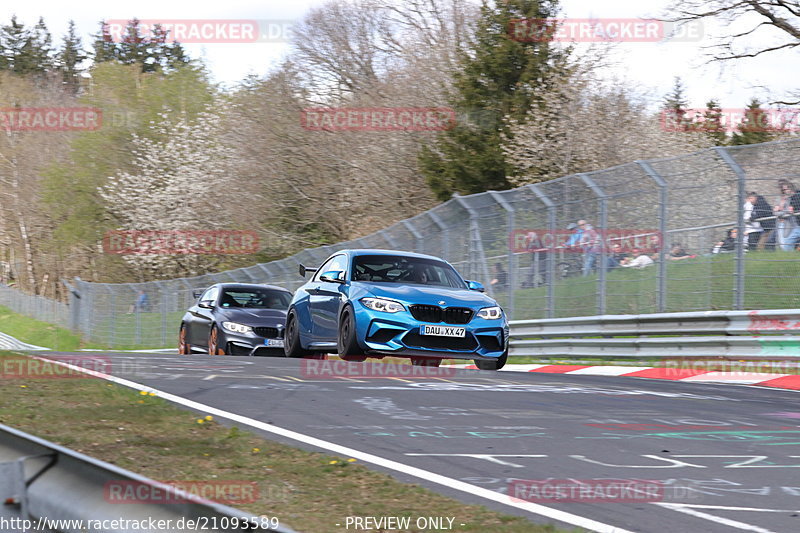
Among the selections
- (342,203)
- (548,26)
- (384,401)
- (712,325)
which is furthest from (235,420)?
(342,203)

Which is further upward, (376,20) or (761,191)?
(376,20)

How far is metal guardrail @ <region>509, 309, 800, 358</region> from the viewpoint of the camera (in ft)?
44.8

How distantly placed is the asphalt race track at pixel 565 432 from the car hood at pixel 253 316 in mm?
6155

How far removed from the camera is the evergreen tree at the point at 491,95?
118ft

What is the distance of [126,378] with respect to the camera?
35.8ft

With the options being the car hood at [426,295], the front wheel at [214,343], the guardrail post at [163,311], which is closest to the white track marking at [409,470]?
the car hood at [426,295]

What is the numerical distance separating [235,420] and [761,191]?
8.58 meters

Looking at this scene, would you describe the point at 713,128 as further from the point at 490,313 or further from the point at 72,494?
the point at 72,494

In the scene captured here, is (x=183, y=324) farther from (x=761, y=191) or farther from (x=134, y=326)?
(x=134, y=326)

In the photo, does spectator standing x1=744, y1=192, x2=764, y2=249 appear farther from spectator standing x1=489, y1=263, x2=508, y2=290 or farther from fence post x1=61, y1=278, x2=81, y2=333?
fence post x1=61, y1=278, x2=81, y2=333

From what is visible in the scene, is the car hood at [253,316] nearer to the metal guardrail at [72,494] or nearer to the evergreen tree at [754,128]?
the metal guardrail at [72,494]

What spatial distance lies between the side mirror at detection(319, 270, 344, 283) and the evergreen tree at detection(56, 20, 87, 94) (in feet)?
347

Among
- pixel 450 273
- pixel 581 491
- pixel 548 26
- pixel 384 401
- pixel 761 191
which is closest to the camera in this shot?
pixel 581 491

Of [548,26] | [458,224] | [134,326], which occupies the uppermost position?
[548,26]
